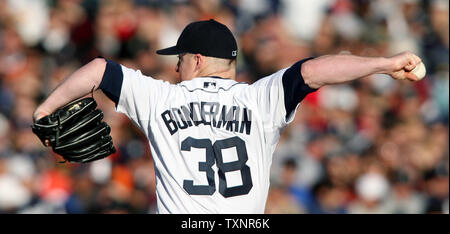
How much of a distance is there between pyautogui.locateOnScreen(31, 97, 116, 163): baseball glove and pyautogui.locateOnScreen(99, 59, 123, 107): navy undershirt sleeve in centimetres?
11

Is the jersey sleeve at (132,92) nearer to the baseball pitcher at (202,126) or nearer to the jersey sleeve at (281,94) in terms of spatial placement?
the baseball pitcher at (202,126)

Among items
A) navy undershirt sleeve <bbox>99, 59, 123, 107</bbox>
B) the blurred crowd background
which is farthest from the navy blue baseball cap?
the blurred crowd background

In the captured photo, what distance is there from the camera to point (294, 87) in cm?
341

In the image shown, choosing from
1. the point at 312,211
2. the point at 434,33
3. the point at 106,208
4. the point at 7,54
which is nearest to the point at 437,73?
the point at 434,33

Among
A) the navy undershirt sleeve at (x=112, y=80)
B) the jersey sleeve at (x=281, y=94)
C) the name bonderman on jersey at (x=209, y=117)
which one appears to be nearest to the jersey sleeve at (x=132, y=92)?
the navy undershirt sleeve at (x=112, y=80)

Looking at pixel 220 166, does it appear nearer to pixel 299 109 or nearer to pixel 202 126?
pixel 202 126

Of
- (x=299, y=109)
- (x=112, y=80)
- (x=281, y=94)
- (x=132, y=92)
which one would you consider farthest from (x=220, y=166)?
(x=299, y=109)

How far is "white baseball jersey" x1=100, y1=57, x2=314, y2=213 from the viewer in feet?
11.6

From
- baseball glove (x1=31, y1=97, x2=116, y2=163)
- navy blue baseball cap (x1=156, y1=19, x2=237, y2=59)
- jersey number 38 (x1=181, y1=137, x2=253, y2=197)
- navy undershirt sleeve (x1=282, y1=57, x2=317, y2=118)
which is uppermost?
navy blue baseball cap (x1=156, y1=19, x2=237, y2=59)

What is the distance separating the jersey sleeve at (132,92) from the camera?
3570 mm

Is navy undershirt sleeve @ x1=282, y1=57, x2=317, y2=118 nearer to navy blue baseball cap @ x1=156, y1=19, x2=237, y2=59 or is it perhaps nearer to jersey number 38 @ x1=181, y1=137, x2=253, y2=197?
jersey number 38 @ x1=181, y1=137, x2=253, y2=197

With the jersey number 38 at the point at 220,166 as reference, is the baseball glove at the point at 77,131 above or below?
above

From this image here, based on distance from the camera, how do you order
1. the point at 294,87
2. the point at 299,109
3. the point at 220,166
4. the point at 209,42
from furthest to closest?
the point at 299,109, the point at 209,42, the point at 220,166, the point at 294,87

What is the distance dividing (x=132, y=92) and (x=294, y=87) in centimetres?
83
